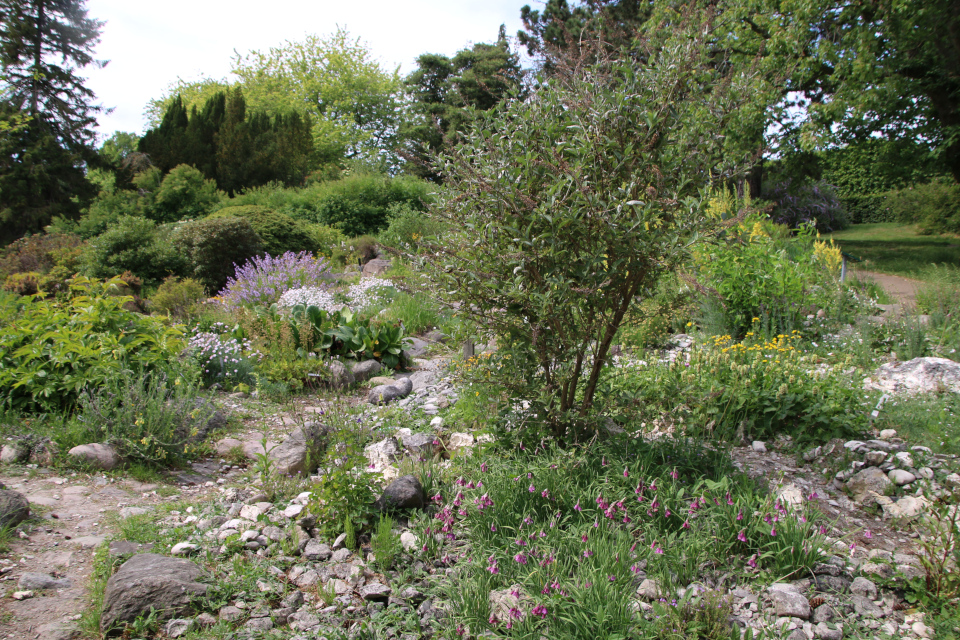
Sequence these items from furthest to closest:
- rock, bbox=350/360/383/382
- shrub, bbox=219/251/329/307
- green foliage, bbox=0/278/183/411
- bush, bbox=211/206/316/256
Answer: bush, bbox=211/206/316/256
shrub, bbox=219/251/329/307
rock, bbox=350/360/383/382
green foliage, bbox=0/278/183/411

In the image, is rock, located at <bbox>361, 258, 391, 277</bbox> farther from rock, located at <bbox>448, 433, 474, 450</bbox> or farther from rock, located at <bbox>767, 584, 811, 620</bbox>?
rock, located at <bbox>767, 584, 811, 620</bbox>

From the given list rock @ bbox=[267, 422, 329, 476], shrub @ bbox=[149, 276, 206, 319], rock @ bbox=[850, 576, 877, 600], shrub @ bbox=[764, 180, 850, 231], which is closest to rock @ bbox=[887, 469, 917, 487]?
rock @ bbox=[850, 576, 877, 600]

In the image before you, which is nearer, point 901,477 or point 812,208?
point 901,477

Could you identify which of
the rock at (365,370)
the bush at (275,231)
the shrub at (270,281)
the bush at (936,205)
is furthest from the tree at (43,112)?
the bush at (936,205)

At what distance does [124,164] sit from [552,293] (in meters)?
22.4

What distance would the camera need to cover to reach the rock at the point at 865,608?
2215mm

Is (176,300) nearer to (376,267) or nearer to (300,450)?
(376,267)

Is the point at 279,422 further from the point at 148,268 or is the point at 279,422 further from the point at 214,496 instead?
the point at 148,268

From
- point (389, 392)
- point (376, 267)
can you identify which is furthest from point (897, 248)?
point (389, 392)

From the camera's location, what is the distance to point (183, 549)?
2.74 meters

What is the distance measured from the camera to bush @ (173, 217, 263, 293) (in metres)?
10.1

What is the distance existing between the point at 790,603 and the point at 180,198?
17960 millimetres

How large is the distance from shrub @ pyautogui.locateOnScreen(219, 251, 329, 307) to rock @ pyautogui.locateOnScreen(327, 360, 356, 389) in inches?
102

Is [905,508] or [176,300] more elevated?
[176,300]
